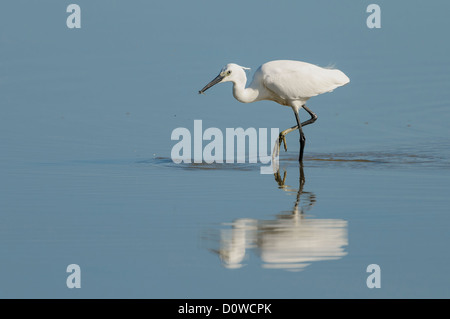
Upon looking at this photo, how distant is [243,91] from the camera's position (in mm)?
15930

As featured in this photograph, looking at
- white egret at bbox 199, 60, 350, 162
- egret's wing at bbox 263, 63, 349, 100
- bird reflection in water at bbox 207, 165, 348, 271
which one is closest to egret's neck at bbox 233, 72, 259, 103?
white egret at bbox 199, 60, 350, 162

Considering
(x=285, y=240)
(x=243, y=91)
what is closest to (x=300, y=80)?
(x=243, y=91)

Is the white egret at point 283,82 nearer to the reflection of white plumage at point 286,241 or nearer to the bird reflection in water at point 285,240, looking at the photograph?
the bird reflection in water at point 285,240

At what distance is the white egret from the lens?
15625mm

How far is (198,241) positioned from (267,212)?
5.49 feet

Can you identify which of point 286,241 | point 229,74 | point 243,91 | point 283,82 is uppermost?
point 229,74

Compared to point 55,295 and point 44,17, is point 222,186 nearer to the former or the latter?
point 55,295

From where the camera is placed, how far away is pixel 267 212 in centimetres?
1109

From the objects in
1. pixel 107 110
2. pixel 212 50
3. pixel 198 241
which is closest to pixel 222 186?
pixel 198 241

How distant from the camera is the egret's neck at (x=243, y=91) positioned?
51.7ft

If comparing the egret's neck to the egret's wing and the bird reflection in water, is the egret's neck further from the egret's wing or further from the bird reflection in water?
the bird reflection in water

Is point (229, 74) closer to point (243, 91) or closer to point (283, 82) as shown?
point (243, 91)

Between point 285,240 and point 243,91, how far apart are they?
6575 millimetres

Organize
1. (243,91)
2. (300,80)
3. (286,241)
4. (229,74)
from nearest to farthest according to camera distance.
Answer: (286,241) < (229,74) < (300,80) < (243,91)
